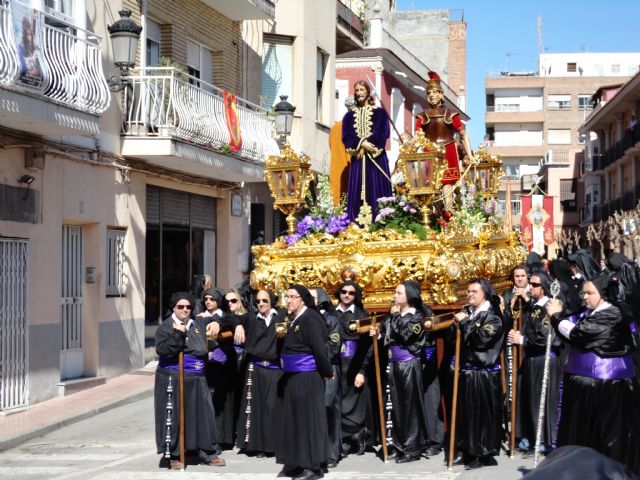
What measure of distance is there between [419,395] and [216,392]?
2.22 m

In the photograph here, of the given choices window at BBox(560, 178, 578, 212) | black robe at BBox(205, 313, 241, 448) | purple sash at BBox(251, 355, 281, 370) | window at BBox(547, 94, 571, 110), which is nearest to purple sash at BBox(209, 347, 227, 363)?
black robe at BBox(205, 313, 241, 448)

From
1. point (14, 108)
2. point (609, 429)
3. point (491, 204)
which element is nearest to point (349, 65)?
point (491, 204)

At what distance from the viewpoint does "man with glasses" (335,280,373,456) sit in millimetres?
11008

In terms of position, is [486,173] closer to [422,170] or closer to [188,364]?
[422,170]

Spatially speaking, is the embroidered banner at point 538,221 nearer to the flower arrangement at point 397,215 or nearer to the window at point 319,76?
the window at point 319,76

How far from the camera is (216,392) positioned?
1145 cm

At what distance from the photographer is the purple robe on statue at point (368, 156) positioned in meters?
13.3

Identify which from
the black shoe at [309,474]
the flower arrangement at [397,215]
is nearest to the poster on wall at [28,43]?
the flower arrangement at [397,215]

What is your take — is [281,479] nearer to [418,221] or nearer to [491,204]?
[418,221]

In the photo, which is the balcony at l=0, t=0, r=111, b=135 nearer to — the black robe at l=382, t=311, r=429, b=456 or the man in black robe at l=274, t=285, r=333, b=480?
the man in black robe at l=274, t=285, r=333, b=480

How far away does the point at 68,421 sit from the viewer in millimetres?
13438

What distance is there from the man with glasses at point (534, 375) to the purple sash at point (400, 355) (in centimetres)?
101

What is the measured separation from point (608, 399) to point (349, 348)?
3.18 m

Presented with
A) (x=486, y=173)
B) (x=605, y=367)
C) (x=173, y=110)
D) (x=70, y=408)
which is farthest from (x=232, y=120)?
(x=605, y=367)
